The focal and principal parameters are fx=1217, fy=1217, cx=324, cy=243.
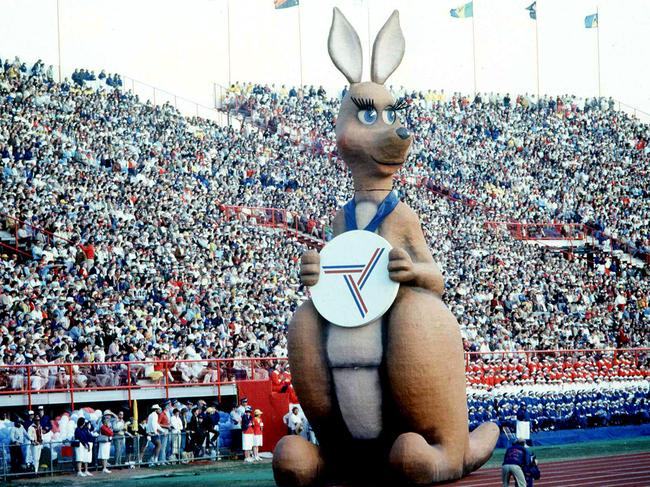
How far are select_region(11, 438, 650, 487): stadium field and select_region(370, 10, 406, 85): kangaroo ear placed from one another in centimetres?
427

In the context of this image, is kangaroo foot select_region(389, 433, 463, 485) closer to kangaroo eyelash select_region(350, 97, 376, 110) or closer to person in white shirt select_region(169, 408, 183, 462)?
kangaroo eyelash select_region(350, 97, 376, 110)

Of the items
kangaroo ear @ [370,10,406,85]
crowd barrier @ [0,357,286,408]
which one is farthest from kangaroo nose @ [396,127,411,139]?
crowd barrier @ [0,357,286,408]

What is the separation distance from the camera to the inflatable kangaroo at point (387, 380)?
11.1 meters

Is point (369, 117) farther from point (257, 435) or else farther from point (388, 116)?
point (257, 435)

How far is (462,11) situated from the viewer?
4566 centimetres

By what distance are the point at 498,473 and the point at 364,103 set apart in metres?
4.77

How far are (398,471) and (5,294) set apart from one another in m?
12.1

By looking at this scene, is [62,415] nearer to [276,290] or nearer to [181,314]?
[181,314]

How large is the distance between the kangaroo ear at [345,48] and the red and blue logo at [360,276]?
6.71 feet

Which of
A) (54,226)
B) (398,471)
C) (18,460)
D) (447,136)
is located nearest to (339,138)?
(398,471)

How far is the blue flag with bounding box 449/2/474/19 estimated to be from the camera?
4556 cm

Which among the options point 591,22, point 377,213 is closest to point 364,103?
point 377,213

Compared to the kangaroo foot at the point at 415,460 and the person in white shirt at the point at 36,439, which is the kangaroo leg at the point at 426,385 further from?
the person in white shirt at the point at 36,439

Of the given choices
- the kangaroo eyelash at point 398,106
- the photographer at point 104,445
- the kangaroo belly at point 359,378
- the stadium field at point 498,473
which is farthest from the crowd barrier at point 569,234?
the kangaroo belly at point 359,378
